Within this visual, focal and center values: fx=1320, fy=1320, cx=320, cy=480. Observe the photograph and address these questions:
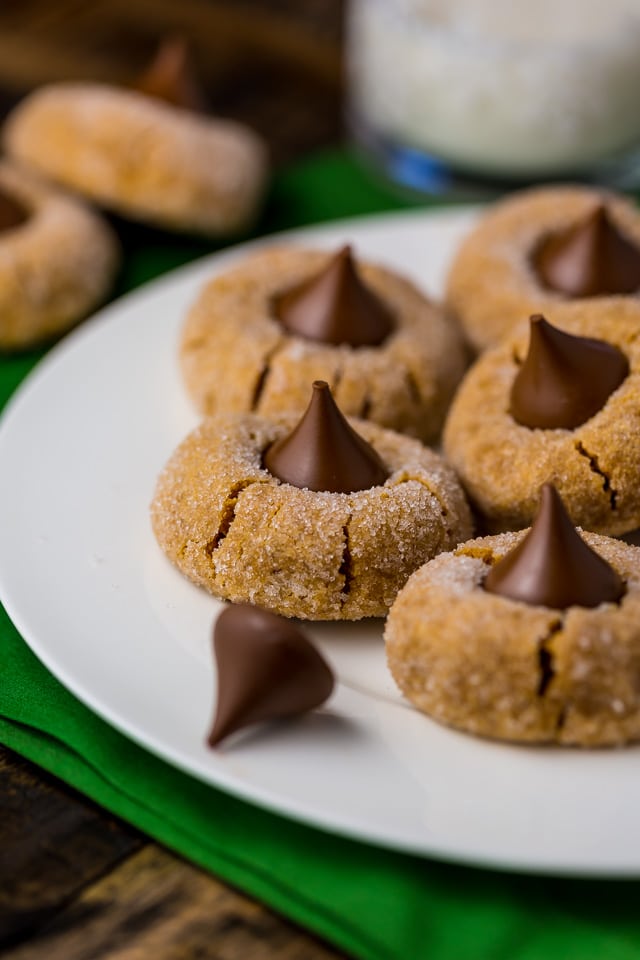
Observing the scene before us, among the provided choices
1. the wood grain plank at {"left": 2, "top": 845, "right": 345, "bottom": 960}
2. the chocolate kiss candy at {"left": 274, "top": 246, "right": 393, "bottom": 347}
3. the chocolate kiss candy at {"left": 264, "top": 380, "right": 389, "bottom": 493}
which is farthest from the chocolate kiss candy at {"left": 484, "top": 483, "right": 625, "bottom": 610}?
the chocolate kiss candy at {"left": 274, "top": 246, "right": 393, "bottom": 347}

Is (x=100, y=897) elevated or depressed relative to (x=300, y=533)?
depressed

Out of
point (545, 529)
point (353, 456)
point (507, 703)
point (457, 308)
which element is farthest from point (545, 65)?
point (507, 703)

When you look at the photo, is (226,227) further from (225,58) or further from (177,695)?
(177,695)

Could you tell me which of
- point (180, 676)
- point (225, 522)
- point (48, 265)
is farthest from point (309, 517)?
point (48, 265)

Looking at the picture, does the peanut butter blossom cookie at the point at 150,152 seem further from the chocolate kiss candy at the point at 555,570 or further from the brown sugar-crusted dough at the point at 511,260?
the chocolate kiss candy at the point at 555,570

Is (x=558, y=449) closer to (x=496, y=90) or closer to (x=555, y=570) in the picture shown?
(x=555, y=570)

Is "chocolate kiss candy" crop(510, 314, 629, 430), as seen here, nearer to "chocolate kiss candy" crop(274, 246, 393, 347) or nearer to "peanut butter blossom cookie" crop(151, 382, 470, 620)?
"peanut butter blossom cookie" crop(151, 382, 470, 620)
